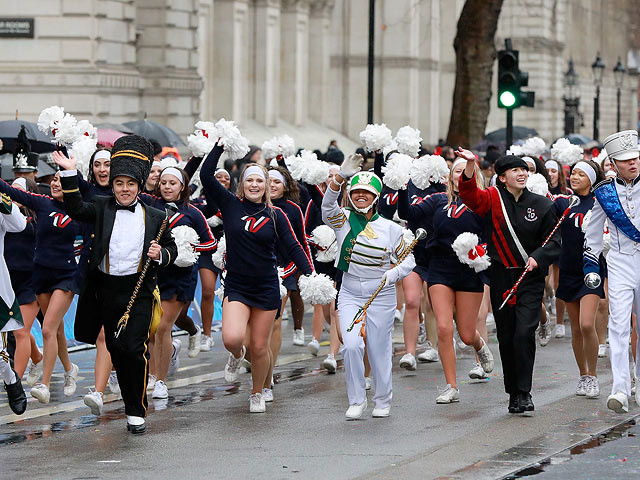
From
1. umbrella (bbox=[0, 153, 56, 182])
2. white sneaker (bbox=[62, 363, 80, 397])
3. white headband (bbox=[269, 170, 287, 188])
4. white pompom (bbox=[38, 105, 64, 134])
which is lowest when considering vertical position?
white sneaker (bbox=[62, 363, 80, 397])

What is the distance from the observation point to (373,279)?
11508 mm

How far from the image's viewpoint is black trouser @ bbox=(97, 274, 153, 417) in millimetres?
10875

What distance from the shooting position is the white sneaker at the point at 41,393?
12.4 metres

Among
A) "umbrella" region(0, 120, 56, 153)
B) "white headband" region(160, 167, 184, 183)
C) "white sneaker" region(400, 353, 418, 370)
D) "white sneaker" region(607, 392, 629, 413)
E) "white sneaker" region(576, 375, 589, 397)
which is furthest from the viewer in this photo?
"umbrella" region(0, 120, 56, 153)

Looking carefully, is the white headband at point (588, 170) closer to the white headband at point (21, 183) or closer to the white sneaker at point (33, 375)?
the white headband at point (21, 183)

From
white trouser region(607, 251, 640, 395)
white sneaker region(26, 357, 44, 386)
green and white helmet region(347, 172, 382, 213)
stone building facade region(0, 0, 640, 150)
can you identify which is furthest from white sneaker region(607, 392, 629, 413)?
stone building facade region(0, 0, 640, 150)

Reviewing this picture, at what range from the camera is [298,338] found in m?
16.5

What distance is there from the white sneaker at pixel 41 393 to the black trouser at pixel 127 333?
1.66 meters

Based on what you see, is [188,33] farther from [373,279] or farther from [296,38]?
[373,279]

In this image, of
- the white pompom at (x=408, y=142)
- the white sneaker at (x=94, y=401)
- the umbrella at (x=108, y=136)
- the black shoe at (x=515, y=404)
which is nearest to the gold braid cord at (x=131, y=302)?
the white sneaker at (x=94, y=401)

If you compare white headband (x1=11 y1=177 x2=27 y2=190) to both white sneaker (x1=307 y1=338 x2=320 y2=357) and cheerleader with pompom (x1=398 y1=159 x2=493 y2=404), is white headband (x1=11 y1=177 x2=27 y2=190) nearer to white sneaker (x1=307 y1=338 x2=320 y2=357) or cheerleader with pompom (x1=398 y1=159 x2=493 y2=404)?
cheerleader with pompom (x1=398 y1=159 x2=493 y2=404)

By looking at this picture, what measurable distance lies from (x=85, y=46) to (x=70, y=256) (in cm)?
1461

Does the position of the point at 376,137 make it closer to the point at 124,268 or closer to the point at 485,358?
the point at 485,358

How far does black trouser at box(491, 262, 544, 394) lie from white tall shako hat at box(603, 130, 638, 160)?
985mm
